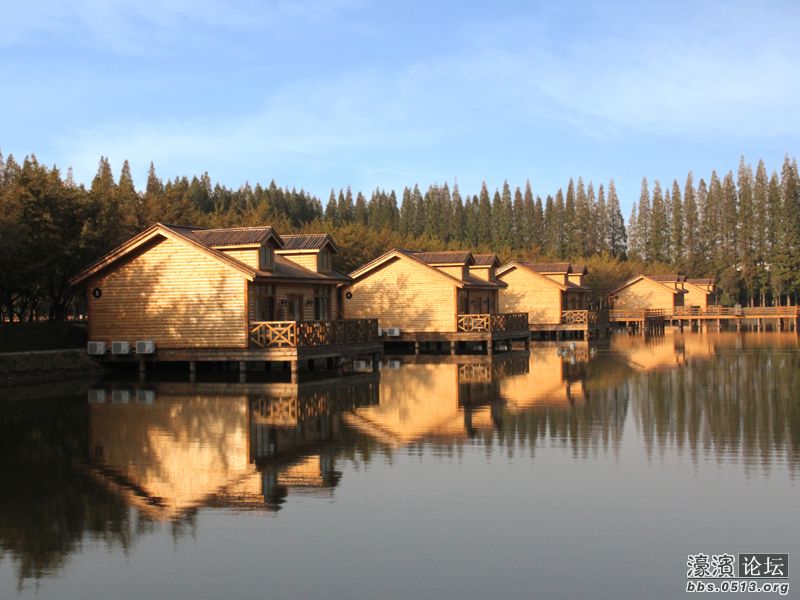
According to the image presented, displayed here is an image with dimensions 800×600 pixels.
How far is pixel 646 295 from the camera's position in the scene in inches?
3381

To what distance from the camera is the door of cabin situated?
1364 inches

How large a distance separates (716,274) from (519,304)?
2619 inches

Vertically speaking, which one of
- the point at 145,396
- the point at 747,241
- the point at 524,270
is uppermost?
the point at 747,241

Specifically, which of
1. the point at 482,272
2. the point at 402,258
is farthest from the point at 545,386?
the point at 482,272

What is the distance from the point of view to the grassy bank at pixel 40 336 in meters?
32.1

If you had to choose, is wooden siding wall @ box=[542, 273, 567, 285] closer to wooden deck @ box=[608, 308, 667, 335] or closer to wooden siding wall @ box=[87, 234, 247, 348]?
wooden deck @ box=[608, 308, 667, 335]

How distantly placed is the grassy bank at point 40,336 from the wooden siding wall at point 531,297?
30825 mm

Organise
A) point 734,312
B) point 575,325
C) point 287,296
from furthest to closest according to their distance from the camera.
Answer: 1. point 734,312
2. point 575,325
3. point 287,296

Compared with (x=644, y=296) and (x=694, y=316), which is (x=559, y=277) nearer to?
(x=694, y=316)

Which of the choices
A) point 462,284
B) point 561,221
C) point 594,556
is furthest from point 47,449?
point 561,221

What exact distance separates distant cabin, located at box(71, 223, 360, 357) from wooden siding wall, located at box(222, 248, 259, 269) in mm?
36

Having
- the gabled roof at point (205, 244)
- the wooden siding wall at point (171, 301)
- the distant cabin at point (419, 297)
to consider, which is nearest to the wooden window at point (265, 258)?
the gabled roof at point (205, 244)

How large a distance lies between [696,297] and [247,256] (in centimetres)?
7110

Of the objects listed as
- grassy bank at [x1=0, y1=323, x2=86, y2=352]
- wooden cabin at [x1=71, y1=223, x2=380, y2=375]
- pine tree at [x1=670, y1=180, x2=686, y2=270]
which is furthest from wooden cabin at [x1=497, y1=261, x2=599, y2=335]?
pine tree at [x1=670, y1=180, x2=686, y2=270]
